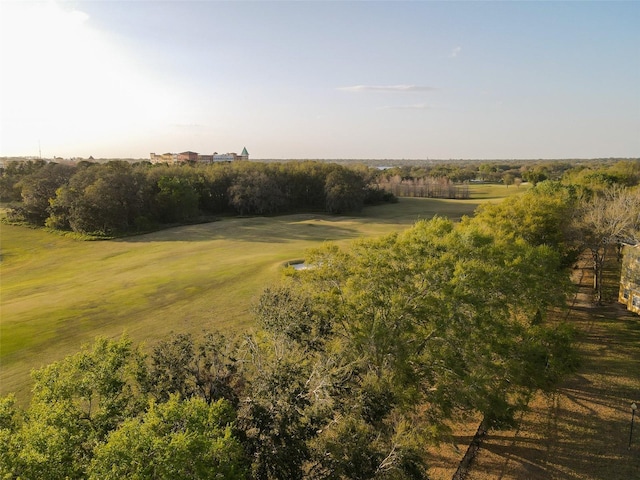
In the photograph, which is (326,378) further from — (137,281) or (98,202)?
(98,202)

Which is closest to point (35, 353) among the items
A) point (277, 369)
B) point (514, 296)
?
point (277, 369)

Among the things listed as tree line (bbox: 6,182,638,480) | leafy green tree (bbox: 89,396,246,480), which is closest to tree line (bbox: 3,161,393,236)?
tree line (bbox: 6,182,638,480)

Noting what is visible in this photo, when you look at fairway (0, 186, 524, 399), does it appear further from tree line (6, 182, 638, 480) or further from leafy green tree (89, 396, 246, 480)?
leafy green tree (89, 396, 246, 480)

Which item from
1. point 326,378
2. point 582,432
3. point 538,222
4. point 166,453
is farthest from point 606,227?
point 166,453

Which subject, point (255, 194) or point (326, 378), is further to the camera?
point (255, 194)

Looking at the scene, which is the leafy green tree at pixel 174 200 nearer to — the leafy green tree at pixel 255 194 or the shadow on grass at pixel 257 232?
the shadow on grass at pixel 257 232

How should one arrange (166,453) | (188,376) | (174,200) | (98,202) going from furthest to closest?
(174,200) < (98,202) < (188,376) < (166,453)

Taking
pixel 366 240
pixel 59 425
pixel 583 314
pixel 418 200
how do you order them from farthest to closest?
pixel 418 200, pixel 583 314, pixel 366 240, pixel 59 425

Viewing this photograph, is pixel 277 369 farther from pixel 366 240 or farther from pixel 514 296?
pixel 514 296
